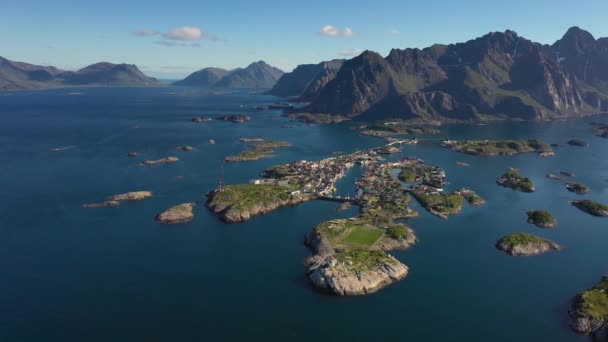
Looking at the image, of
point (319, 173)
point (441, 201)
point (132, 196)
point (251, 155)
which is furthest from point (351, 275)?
point (251, 155)

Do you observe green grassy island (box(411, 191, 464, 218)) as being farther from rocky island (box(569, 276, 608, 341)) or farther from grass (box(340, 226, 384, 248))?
rocky island (box(569, 276, 608, 341))

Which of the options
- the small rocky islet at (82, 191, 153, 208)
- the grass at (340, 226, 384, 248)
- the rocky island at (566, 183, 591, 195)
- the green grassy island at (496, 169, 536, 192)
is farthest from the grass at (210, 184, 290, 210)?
the rocky island at (566, 183, 591, 195)

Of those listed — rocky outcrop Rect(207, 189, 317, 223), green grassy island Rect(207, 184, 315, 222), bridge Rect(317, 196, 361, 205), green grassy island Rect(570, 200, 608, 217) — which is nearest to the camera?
rocky outcrop Rect(207, 189, 317, 223)

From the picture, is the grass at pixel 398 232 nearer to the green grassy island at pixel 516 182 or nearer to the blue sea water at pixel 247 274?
the blue sea water at pixel 247 274

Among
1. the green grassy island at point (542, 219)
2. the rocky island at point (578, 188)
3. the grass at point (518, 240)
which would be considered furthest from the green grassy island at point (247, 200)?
the rocky island at point (578, 188)

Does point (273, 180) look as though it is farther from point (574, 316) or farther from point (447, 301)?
point (574, 316)

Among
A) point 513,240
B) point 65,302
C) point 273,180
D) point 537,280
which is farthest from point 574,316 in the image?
point 273,180

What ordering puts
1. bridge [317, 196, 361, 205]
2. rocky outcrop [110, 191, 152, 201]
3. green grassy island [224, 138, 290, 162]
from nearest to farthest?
1. rocky outcrop [110, 191, 152, 201]
2. bridge [317, 196, 361, 205]
3. green grassy island [224, 138, 290, 162]
